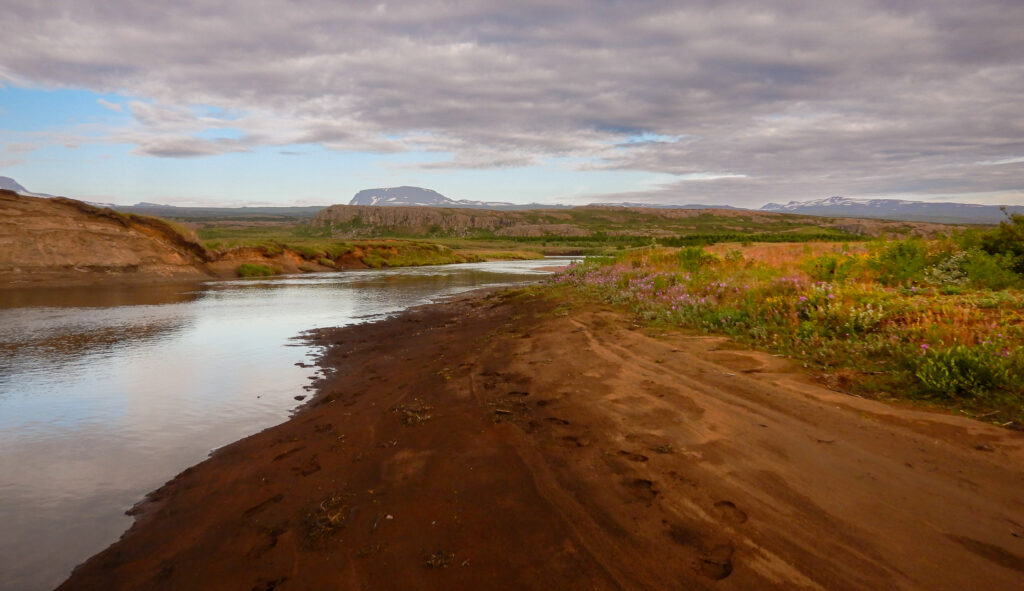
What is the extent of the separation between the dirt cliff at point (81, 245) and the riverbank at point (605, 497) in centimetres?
2745

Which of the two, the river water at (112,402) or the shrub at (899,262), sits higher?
the shrub at (899,262)

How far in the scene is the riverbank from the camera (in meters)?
2.71

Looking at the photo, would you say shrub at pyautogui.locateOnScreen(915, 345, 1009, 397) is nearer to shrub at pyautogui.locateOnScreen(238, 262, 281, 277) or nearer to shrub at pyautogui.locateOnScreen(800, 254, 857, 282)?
shrub at pyautogui.locateOnScreen(800, 254, 857, 282)

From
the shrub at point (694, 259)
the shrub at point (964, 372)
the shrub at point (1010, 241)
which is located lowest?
the shrub at point (964, 372)

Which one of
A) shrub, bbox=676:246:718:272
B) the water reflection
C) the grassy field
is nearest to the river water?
the water reflection

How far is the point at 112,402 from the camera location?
7094mm

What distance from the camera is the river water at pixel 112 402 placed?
3998 millimetres

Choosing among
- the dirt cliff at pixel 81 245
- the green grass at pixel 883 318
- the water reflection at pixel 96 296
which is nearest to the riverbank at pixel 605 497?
the green grass at pixel 883 318

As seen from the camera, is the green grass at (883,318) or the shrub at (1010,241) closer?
the green grass at (883,318)

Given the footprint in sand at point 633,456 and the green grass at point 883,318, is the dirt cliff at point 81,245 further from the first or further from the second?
the footprint in sand at point 633,456

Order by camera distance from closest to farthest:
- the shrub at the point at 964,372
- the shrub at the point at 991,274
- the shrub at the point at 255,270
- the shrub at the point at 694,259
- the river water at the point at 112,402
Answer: the river water at the point at 112,402 < the shrub at the point at 964,372 < the shrub at the point at 991,274 < the shrub at the point at 694,259 < the shrub at the point at 255,270

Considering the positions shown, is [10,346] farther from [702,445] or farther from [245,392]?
[702,445]

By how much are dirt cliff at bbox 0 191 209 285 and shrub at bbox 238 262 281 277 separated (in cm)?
249

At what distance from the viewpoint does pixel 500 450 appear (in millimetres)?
4465
